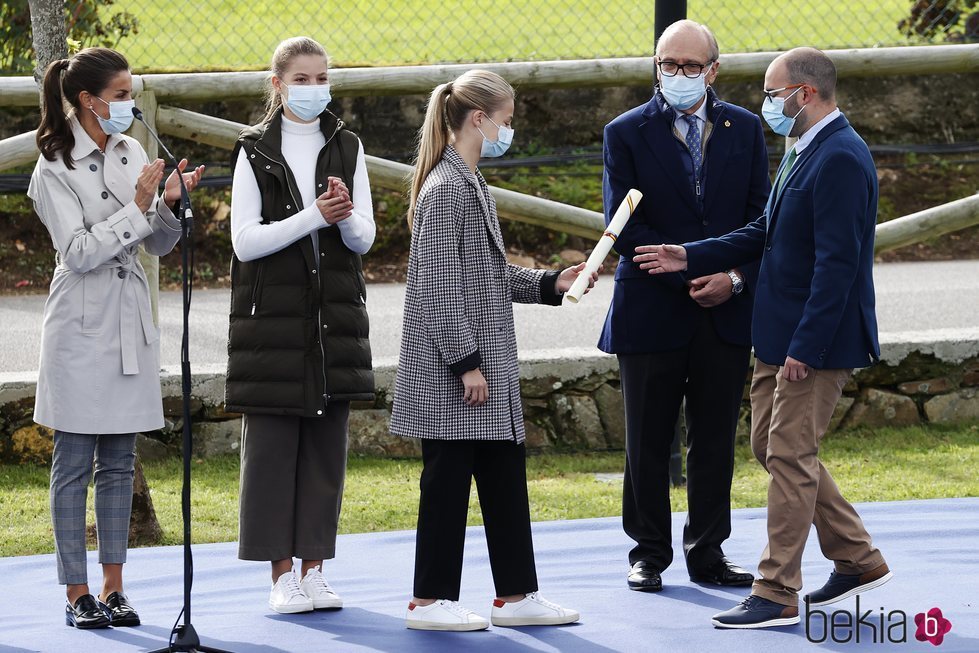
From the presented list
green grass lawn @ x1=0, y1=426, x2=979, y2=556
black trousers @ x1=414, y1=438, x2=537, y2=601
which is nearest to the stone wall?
green grass lawn @ x1=0, y1=426, x2=979, y2=556

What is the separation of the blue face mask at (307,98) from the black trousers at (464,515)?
1025 millimetres

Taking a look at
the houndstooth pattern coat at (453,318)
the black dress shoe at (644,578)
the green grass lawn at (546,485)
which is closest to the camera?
the houndstooth pattern coat at (453,318)

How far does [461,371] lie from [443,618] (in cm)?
Result: 72

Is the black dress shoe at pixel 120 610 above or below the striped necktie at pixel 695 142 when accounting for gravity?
below

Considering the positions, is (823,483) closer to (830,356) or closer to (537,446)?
(830,356)

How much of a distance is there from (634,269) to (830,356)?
31.3 inches

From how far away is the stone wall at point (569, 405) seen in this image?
6281mm

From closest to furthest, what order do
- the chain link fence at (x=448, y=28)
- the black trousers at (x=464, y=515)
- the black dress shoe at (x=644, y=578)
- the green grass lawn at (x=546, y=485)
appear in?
the black trousers at (x=464, y=515) → the black dress shoe at (x=644, y=578) → the green grass lawn at (x=546, y=485) → the chain link fence at (x=448, y=28)

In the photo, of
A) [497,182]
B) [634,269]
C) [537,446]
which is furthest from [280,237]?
[497,182]

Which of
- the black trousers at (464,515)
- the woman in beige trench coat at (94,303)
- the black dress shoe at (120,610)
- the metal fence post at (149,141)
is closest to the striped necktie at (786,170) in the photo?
the black trousers at (464,515)

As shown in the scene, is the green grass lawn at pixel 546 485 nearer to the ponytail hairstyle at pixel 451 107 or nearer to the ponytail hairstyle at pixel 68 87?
the ponytail hairstyle at pixel 68 87

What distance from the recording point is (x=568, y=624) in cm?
416

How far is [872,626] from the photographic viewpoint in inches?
159

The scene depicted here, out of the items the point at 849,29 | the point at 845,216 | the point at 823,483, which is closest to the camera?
the point at 845,216
